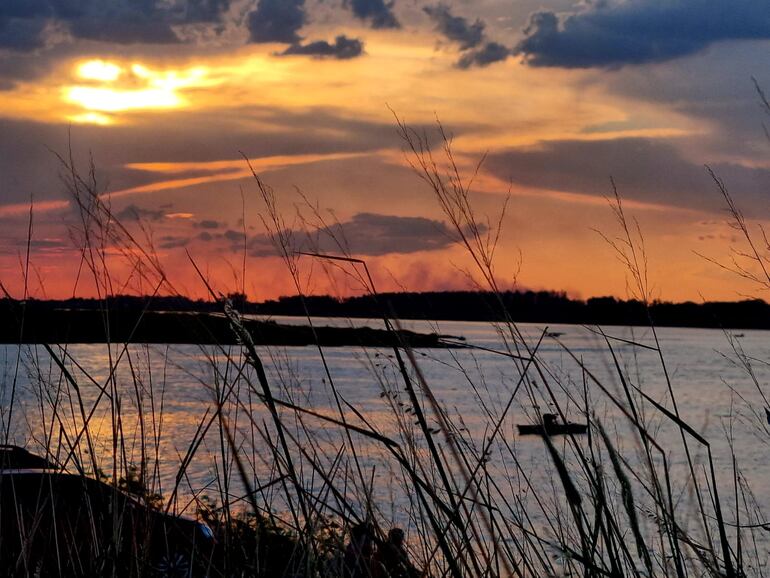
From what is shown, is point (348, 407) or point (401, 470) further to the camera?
point (348, 407)

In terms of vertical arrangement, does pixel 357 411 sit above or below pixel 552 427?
above

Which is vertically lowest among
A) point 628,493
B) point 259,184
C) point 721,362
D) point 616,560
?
point 721,362

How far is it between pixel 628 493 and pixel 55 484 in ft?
4.48

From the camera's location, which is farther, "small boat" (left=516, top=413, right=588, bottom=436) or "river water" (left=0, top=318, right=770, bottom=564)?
"river water" (left=0, top=318, right=770, bottom=564)

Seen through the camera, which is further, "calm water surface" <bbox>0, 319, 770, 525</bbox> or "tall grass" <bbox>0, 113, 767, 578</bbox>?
"calm water surface" <bbox>0, 319, 770, 525</bbox>

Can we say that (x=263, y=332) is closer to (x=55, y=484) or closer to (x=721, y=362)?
(x=55, y=484)

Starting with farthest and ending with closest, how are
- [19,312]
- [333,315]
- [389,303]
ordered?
[333,315] → [19,312] → [389,303]

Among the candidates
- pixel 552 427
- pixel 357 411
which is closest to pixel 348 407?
pixel 552 427

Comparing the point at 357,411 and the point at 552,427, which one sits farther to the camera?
the point at 552,427

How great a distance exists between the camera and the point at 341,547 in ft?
4.58

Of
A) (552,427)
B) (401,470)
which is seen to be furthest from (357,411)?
(552,427)

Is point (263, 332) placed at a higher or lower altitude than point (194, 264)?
lower

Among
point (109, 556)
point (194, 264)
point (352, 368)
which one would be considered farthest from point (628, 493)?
point (352, 368)

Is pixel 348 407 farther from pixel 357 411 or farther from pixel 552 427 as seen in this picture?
pixel 357 411
